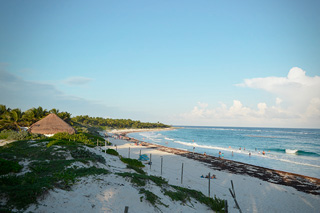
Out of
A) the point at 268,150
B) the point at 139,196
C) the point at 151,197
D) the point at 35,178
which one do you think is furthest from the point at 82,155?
the point at 268,150

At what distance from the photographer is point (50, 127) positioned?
30.6m

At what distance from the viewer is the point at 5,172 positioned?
10.1 m

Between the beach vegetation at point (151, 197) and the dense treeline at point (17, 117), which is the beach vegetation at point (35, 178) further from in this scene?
the dense treeline at point (17, 117)

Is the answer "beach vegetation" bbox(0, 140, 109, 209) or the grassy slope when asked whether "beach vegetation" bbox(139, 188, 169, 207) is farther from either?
"beach vegetation" bbox(0, 140, 109, 209)

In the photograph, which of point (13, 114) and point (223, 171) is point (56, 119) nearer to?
point (13, 114)

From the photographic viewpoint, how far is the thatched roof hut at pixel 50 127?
2991 cm

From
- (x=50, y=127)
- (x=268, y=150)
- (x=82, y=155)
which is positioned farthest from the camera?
(x=268, y=150)

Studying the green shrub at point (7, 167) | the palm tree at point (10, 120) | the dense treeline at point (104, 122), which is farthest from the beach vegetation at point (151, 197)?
the dense treeline at point (104, 122)

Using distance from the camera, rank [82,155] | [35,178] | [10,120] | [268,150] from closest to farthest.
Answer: [35,178] < [82,155] < [10,120] < [268,150]

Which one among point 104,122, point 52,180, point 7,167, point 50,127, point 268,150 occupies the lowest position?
point 268,150

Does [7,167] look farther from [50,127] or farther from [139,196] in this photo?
[50,127]

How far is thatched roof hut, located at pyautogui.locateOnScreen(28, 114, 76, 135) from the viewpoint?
29906 mm

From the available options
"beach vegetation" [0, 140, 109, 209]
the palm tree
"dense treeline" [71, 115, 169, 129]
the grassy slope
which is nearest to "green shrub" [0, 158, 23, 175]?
"beach vegetation" [0, 140, 109, 209]

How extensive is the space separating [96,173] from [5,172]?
5598 millimetres
